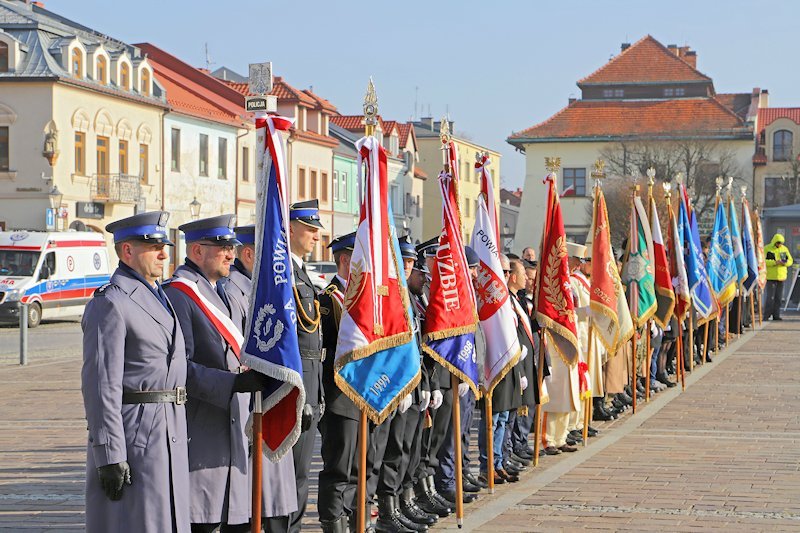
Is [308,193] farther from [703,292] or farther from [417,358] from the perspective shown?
[417,358]

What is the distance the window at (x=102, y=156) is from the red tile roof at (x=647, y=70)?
41.4 meters

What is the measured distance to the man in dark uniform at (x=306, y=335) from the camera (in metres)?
7.48

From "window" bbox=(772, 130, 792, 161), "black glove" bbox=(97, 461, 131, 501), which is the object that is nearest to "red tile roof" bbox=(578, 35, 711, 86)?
"window" bbox=(772, 130, 792, 161)

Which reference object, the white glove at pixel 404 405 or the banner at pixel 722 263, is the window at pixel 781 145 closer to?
the banner at pixel 722 263

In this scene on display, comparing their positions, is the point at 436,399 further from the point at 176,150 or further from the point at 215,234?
the point at 176,150

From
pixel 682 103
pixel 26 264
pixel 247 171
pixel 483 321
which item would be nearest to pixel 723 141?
pixel 682 103

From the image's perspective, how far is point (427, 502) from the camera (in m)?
9.55

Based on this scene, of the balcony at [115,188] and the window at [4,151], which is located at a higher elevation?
the window at [4,151]

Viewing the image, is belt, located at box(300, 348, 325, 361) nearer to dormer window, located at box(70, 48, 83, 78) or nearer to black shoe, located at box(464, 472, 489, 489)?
black shoe, located at box(464, 472, 489, 489)

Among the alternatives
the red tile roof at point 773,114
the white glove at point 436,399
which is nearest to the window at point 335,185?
the red tile roof at point 773,114

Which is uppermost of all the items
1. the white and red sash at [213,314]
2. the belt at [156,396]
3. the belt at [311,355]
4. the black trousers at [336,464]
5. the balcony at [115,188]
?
the balcony at [115,188]

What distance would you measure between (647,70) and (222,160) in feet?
116

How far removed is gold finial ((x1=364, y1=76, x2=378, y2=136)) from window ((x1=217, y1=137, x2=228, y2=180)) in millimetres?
48032

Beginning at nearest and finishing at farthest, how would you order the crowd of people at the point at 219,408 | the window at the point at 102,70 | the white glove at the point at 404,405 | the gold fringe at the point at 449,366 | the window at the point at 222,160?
the crowd of people at the point at 219,408 < the white glove at the point at 404,405 < the gold fringe at the point at 449,366 < the window at the point at 102,70 < the window at the point at 222,160
